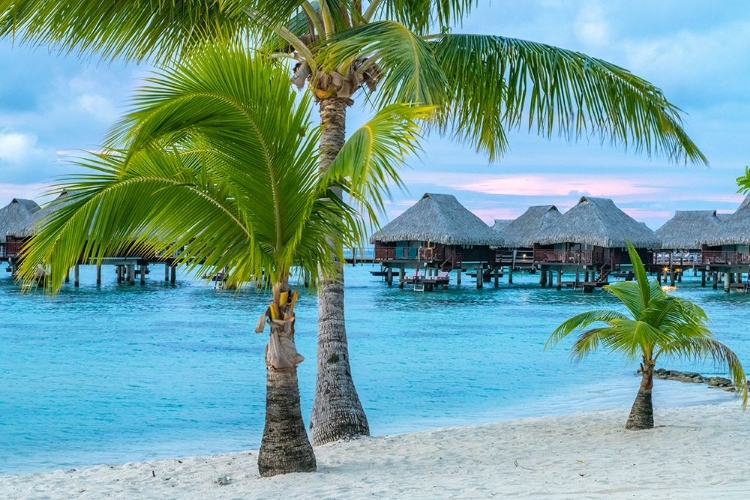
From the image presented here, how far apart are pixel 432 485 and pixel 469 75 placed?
404 cm

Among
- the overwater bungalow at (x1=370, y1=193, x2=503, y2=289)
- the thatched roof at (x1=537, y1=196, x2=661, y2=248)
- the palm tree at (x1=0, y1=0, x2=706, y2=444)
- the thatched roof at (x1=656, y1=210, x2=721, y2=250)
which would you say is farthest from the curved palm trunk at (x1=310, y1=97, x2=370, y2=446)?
the thatched roof at (x1=656, y1=210, x2=721, y2=250)

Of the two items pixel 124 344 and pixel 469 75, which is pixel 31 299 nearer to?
pixel 124 344

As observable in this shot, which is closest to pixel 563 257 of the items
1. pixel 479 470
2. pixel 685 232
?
pixel 685 232

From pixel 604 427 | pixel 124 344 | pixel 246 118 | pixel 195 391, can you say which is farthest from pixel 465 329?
pixel 246 118

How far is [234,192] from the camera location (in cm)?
587

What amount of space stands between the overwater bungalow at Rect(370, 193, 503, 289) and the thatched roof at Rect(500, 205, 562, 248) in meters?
3.33

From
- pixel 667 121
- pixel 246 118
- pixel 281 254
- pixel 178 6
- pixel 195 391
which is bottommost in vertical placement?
pixel 195 391

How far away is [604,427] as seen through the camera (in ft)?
29.6

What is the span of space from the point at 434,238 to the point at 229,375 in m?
26.8

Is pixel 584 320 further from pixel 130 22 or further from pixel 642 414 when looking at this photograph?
pixel 130 22

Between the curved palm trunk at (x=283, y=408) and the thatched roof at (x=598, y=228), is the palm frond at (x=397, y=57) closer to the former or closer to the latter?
the curved palm trunk at (x=283, y=408)

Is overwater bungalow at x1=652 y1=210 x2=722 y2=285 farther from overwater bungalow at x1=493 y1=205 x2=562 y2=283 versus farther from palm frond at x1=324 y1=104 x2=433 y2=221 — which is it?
palm frond at x1=324 y1=104 x2=433 y2=221

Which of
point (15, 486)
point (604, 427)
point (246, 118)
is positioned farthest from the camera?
point (604, 427)

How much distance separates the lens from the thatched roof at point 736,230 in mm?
42969
